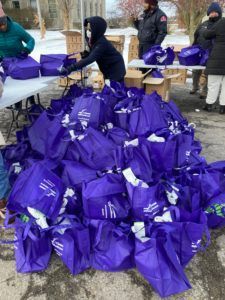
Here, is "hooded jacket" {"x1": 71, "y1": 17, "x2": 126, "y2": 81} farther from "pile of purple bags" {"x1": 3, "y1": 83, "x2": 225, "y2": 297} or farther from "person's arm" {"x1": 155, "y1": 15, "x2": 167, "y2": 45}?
"person's arm" {"x1": 155, "y1": 15, "x2": 167, "y2": 45}

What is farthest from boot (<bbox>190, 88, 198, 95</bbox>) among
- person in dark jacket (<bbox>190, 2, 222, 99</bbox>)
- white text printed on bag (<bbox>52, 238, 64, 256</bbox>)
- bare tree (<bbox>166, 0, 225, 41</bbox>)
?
white text printed on bag (<bbox>52, 238, 64, 256</bbox>)

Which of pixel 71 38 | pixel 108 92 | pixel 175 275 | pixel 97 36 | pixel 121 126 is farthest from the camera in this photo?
pixel 71 38

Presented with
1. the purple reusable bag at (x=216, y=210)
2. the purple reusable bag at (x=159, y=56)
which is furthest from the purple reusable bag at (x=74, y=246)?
the purple reusable bag at (x=159, y=56)

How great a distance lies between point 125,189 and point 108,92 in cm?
144

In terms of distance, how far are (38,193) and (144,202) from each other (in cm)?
73

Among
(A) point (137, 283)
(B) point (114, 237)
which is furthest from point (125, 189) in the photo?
(A) point (137, 283)

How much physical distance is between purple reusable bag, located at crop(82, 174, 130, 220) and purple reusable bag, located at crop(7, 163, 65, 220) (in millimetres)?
202

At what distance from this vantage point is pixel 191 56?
4738 millimetres

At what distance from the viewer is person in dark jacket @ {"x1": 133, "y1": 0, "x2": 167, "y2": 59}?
4.84m

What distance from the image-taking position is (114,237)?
188 centimetres

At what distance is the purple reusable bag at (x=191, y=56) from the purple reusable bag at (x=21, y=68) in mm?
2544

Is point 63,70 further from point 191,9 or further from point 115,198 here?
point 191,9

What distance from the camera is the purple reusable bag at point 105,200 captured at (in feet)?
6.52

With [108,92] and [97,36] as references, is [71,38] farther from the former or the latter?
[108,92]
